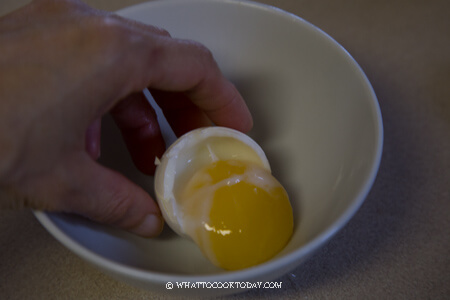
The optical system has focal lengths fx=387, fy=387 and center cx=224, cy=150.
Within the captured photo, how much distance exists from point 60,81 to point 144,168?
447 mm

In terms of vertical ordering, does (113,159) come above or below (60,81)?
below

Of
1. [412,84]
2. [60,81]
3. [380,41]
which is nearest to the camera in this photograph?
[60,81]

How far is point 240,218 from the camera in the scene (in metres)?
0.75

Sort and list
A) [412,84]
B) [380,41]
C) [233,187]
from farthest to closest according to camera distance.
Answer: [380,41] < [412,84] < [233,187]

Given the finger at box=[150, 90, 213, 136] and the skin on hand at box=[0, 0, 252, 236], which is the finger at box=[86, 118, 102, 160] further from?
the finger at box=[150, 90, 213, 136]

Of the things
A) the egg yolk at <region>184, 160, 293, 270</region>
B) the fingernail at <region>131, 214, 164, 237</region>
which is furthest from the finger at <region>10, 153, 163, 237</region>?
the egg yolk at <region>184, 160, 293, 270</region>

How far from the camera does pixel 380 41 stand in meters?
1.25

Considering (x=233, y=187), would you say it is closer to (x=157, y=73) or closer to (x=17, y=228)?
(x=157, y=73)

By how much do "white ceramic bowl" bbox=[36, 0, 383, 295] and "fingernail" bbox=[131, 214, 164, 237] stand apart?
0.12 ft

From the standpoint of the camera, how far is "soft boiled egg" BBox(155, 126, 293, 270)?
742 mm

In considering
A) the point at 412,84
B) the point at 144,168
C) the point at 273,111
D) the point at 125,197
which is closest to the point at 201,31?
the point at 273,111

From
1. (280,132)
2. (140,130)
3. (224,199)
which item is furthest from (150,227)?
(280,132)

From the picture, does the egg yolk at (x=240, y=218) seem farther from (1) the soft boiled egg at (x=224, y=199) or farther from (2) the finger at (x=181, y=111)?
(2) the finger at (x=181, y=111)

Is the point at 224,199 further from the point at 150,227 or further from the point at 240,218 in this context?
the point at 150,227
